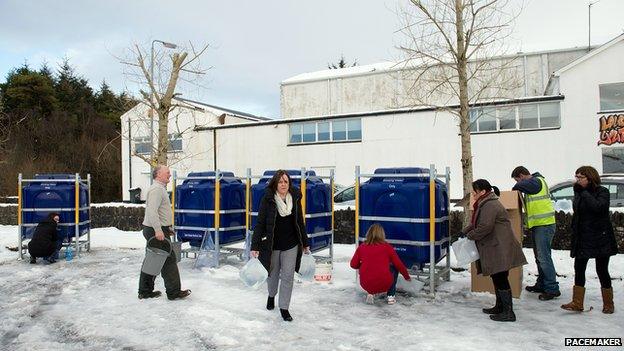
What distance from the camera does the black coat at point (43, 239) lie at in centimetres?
1011

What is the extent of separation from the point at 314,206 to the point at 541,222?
3790 millimetres

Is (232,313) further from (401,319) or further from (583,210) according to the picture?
(583,210)

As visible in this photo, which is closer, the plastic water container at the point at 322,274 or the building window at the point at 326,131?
the plastic water container at the point at 322,274

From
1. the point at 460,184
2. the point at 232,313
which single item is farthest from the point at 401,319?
the point at 460,184

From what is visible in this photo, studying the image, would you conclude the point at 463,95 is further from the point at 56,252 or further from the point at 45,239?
the point at 56,252

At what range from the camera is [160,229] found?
6.77m

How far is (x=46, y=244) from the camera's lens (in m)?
10.1

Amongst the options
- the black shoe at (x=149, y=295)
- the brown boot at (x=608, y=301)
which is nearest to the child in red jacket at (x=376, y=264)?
the brown boot at (x=608, y=301)

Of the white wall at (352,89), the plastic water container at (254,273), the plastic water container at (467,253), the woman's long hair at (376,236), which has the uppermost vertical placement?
the white wall at (352,89)

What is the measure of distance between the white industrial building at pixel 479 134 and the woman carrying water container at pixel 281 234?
1098 centimetres

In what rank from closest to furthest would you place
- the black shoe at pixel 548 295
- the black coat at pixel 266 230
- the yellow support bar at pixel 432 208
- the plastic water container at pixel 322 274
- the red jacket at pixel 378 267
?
1. the black coat at pixel 266 230
2. the red jacket at pixel 378 267
3. the black shoe at pixel 548 295
4. the yellow support bar at pixel 432 208
5. the plastic water container at pixel 322 274

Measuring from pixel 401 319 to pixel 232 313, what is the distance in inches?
82.7

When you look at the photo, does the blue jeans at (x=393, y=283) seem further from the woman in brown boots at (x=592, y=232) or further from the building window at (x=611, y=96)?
the building window at (x=611, y=96)

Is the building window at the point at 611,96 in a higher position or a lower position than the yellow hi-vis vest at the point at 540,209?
higher
